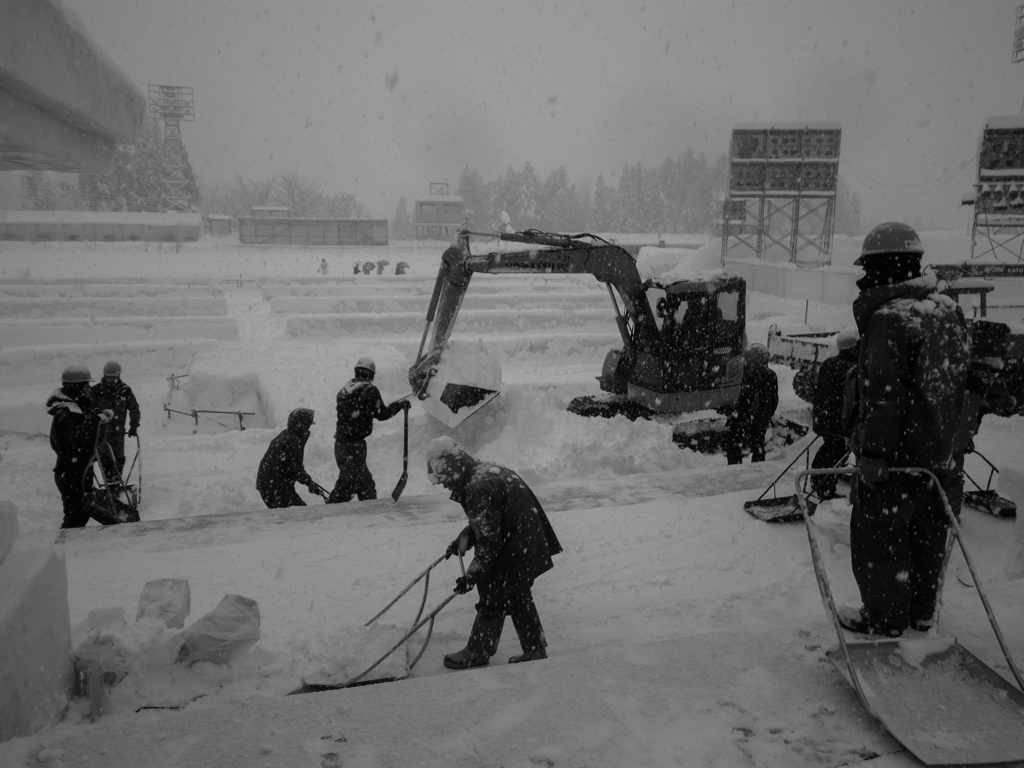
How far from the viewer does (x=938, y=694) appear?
2744mm

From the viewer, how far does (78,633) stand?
3619mm

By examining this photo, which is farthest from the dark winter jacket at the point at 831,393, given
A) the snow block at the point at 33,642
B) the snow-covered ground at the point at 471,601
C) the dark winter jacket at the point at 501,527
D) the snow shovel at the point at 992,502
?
the snow block at the point at 33,642

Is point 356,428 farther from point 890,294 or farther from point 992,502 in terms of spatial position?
point 992,502

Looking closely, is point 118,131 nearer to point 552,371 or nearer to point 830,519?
point 830,519

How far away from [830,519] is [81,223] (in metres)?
48.7

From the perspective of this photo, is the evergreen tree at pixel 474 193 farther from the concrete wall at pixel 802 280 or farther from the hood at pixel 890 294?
the hood at pixel 890 294

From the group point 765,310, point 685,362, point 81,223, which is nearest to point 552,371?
point 685,362

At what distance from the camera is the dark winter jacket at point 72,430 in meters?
6.37

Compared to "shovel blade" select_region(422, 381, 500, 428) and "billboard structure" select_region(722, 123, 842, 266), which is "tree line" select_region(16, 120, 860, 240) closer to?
"billboard structure" select_region(722, 123, 842, 266)

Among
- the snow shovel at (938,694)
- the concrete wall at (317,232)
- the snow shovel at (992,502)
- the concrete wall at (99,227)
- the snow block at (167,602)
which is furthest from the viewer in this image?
the concrete wall at (317,232)

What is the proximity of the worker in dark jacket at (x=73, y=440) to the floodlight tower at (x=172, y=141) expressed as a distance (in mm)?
60245

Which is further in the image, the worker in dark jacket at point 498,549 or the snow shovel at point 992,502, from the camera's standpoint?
the snow shovel at point 992,502

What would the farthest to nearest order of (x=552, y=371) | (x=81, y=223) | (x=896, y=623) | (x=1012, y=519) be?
(x=81, y=223) → (x=552, y=371) → (x=1012, y=519) → (x=896, y=623)

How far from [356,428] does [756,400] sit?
16.3 feet
